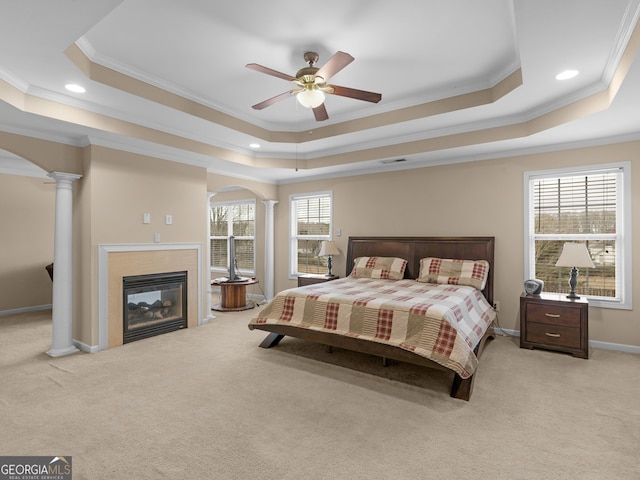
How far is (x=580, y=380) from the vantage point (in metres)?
3.03

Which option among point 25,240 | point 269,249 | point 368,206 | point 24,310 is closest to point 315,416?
point 368,206

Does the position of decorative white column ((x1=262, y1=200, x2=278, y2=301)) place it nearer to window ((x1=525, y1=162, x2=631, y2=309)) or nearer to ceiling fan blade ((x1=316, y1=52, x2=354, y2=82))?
ceiling fan blade ((x1=316, y1=52, x2=354, y2=82))

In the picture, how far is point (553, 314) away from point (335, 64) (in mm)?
3493

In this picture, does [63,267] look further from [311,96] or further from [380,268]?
[380,268]

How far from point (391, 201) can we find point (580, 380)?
129 inches

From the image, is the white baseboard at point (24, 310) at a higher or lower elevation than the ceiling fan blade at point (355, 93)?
lower

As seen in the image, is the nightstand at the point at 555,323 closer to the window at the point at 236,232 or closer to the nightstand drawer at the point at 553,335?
the nightstand drawer at the point at 553,335

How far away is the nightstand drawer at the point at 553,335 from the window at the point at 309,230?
11.1 feet

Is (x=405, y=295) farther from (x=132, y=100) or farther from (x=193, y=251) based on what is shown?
(x=132, y=100)

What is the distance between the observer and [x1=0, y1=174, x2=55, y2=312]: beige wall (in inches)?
221

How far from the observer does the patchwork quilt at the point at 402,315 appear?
2.74 meters

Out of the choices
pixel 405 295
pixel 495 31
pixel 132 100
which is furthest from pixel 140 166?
pixel 495 31

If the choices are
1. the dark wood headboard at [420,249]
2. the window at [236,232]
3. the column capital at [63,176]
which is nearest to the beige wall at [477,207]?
the dark wood headboard at [420,249]

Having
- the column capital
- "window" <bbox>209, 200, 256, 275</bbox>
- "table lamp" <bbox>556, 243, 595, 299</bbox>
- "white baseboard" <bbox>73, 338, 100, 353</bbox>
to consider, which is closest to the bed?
"table lamp" <bbox>556, 243, 595, 299</bbox>
